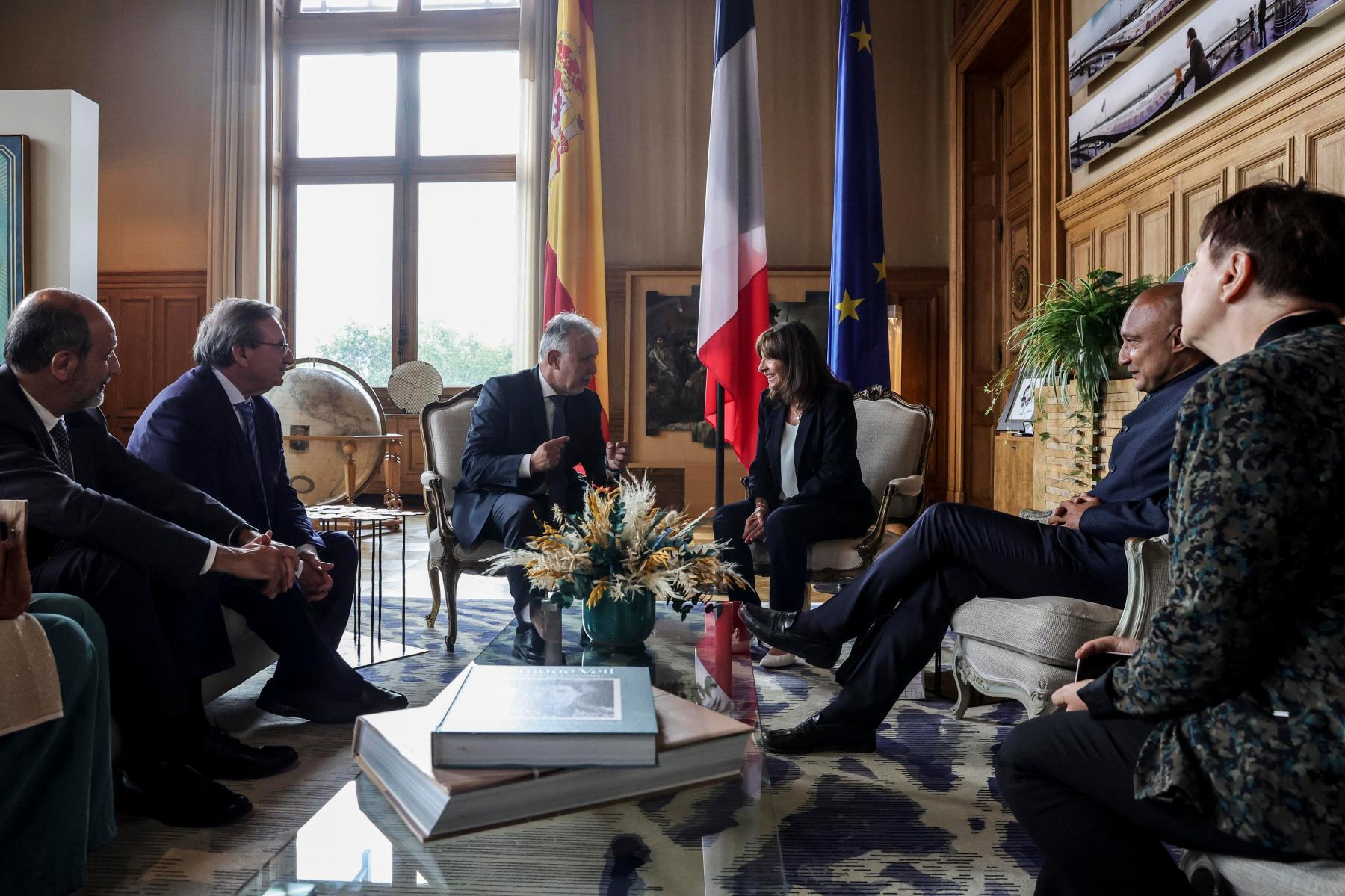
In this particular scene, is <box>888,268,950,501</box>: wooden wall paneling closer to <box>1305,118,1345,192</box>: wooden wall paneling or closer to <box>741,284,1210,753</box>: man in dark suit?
<box>1305,118,1345,192</box>: wooden wall paneling

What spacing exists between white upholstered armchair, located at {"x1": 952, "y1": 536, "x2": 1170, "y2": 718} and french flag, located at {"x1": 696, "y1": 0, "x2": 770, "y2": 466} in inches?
80.5

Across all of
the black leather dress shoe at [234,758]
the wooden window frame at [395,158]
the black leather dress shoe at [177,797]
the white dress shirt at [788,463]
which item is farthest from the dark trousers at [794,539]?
the wooden window frame at [395,158]

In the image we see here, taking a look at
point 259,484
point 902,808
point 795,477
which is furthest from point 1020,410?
point 259,484

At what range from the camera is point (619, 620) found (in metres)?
1.93

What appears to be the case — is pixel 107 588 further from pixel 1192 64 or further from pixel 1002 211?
pixel 1002 211

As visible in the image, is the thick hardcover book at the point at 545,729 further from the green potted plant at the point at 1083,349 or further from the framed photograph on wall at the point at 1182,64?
the framed photograph on wall at the point at 1182,64

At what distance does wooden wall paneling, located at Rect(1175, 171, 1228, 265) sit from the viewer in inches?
150

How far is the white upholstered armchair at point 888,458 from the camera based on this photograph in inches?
128

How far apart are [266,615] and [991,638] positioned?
191 centimetres

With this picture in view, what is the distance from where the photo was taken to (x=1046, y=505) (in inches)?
145

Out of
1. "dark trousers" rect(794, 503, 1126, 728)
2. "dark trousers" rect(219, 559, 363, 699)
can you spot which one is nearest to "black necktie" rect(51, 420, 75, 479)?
"dark trousers" rect(219, 559, 363, 699)

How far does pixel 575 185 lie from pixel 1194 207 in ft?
12.5

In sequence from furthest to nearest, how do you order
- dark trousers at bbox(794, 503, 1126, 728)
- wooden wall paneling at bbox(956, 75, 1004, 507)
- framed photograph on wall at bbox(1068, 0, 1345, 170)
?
wooden wall paneling at bbox(956, 75, 1004, 507) < framed photograph on wall at bbox(1068, 0, 1345, 170) < dark trousers at bbox(794, 503, 1126, 728)

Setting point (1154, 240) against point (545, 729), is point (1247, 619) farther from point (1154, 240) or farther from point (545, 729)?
point (1154, 240)
